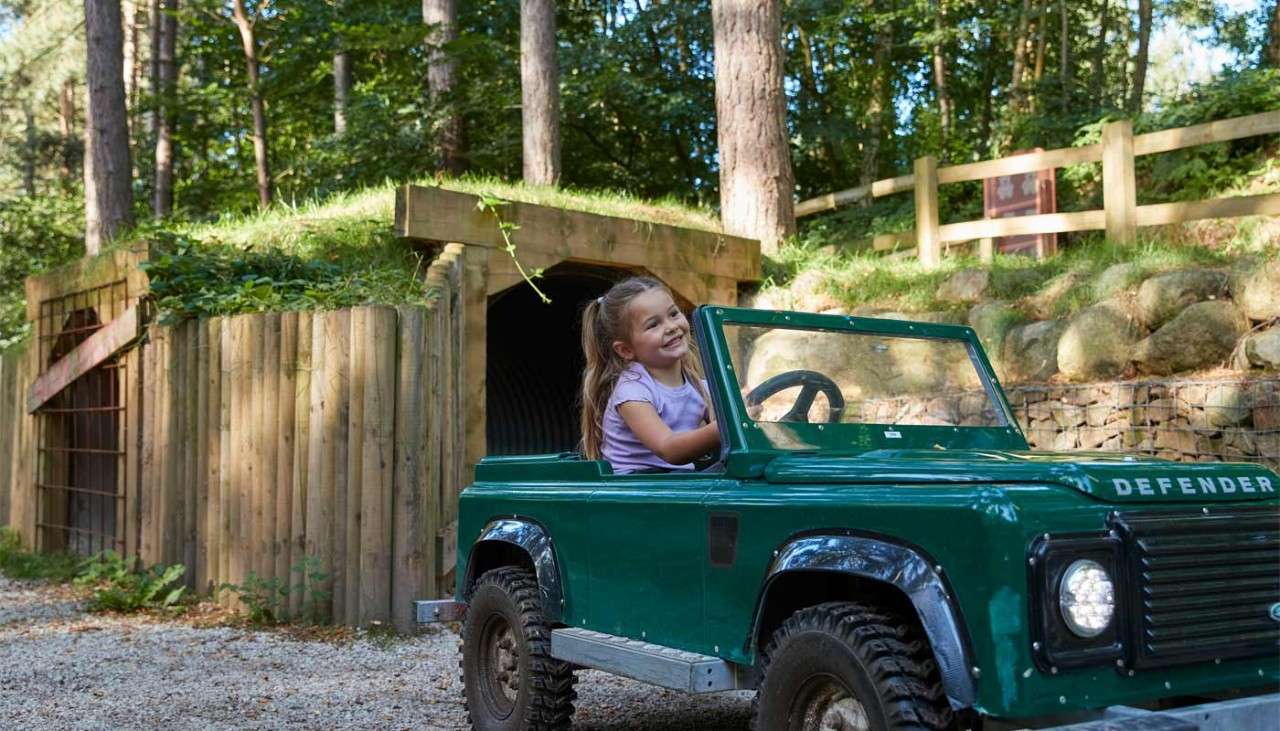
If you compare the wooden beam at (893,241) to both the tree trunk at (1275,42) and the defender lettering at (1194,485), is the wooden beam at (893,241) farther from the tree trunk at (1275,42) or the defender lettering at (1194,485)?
the defender lettering at (1194,485)

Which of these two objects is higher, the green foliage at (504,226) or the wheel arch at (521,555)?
the green foliage at (504,226)

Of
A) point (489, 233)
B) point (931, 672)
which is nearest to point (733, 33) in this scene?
point (489, 233)

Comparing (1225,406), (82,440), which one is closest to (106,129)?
(82,440)

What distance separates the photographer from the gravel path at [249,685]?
19.0 ft

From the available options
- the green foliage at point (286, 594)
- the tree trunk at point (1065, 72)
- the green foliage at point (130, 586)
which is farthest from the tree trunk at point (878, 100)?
the green foliage at point (286, 594)

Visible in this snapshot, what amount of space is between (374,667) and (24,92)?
2840 centimetres

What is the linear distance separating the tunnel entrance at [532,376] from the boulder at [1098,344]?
5513 mm

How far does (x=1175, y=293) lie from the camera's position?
9.48 metres

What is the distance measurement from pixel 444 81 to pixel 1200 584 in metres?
15.7

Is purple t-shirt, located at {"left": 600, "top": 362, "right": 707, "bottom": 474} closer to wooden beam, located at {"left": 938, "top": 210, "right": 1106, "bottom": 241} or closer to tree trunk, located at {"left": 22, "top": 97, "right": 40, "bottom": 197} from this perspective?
wooden beam, located at {"left": 938, "top": 210, "right": 1106, "bottom": 241}

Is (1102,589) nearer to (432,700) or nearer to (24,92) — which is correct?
(432,700)

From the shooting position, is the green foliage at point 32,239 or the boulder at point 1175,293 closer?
the boulder at point 1175,293

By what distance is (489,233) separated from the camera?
32.9ft

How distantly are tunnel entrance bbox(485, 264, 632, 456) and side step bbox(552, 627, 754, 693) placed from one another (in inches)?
364
